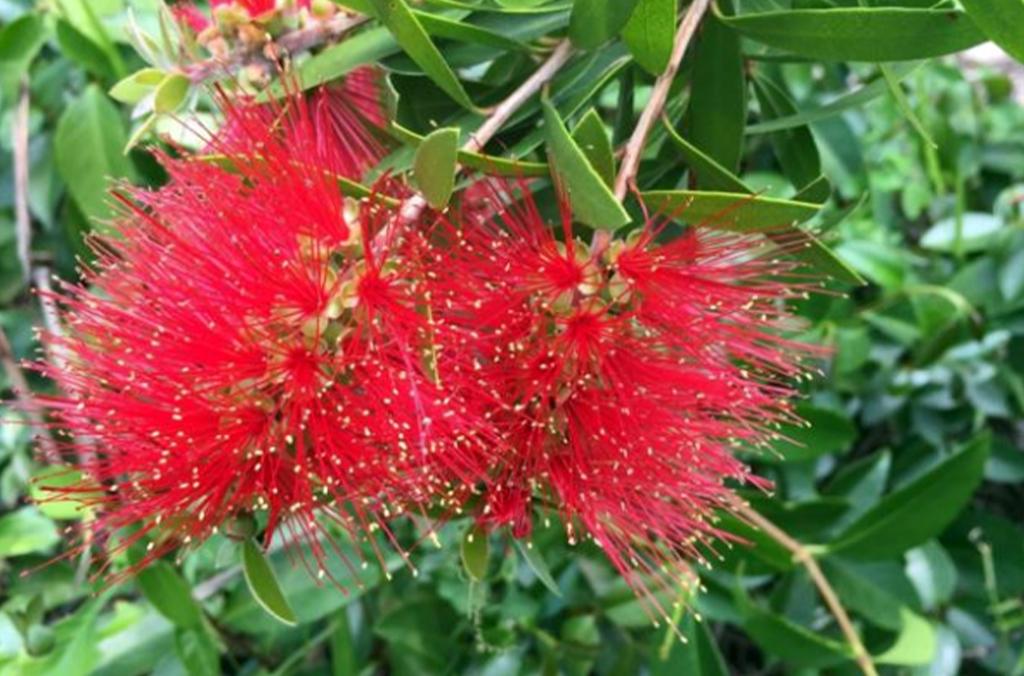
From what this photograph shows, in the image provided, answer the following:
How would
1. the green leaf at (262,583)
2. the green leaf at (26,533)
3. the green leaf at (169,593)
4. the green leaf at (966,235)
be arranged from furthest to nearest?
the green leaf at (966,235), the green leaf at (26,533), the green leaf at (169,593), the green leaf at (262,583)

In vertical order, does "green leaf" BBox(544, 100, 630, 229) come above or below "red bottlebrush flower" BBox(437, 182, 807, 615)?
above

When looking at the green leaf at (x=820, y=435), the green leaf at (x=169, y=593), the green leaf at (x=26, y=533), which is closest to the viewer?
the green leaf at (x=169, y=593)

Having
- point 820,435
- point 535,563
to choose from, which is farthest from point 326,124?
point 820,435

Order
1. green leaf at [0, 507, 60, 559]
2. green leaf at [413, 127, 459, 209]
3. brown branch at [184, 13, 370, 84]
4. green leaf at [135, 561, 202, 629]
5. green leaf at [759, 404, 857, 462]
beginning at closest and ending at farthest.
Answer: green leaf at [413, 127, 459, 209] → brown branch at [184, 13, 370, 84] → green leaf at [135, 561, 202, 629] → green leaf at [0, 507, 60, 559] → green leaf at [759, 404, 857, 462]

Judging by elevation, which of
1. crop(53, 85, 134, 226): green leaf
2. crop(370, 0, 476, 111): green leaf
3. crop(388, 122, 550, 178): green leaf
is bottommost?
crop(388, 122, 550, 178): green leaf

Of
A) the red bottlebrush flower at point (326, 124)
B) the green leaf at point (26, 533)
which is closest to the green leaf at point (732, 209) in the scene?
the red bottlebrush flower at point (326, 124)

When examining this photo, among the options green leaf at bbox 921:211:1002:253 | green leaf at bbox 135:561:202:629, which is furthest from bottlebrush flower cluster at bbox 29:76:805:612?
green leaf at bbox 921:211:1002:253

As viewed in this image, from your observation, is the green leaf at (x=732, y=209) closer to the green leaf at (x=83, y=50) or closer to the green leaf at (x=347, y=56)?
the green leaf at (x=347, y=56)

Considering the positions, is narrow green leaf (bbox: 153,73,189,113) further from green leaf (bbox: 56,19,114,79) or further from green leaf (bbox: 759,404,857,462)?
green leaf (bbox: 759,404,857,462)

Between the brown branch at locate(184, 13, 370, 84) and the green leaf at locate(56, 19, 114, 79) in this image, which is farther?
the green leaf at locate(56, 19, 114, 79)
